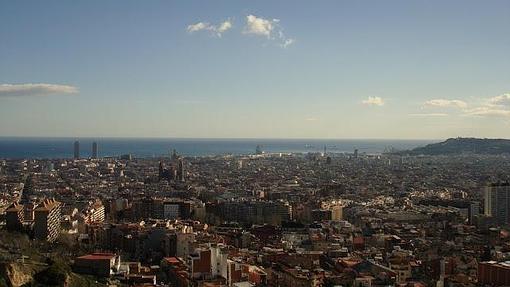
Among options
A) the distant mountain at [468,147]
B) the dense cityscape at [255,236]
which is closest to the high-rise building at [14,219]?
the dense cityscape at [255,236]

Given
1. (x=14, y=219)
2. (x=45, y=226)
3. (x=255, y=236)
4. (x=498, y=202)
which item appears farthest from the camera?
(x=498, y=202)

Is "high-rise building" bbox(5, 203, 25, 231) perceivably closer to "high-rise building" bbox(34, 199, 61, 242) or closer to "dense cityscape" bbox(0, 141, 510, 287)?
"dense cityscape" bbox(0, 141, 510, 287)

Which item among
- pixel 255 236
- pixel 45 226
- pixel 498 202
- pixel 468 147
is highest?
pixel 468 147

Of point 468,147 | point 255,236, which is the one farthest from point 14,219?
point 468,147

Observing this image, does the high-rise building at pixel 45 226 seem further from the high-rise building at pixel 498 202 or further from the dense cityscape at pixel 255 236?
the high-rise building at pixel 498 202

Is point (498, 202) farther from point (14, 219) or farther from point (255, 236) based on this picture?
point (14, 219)
